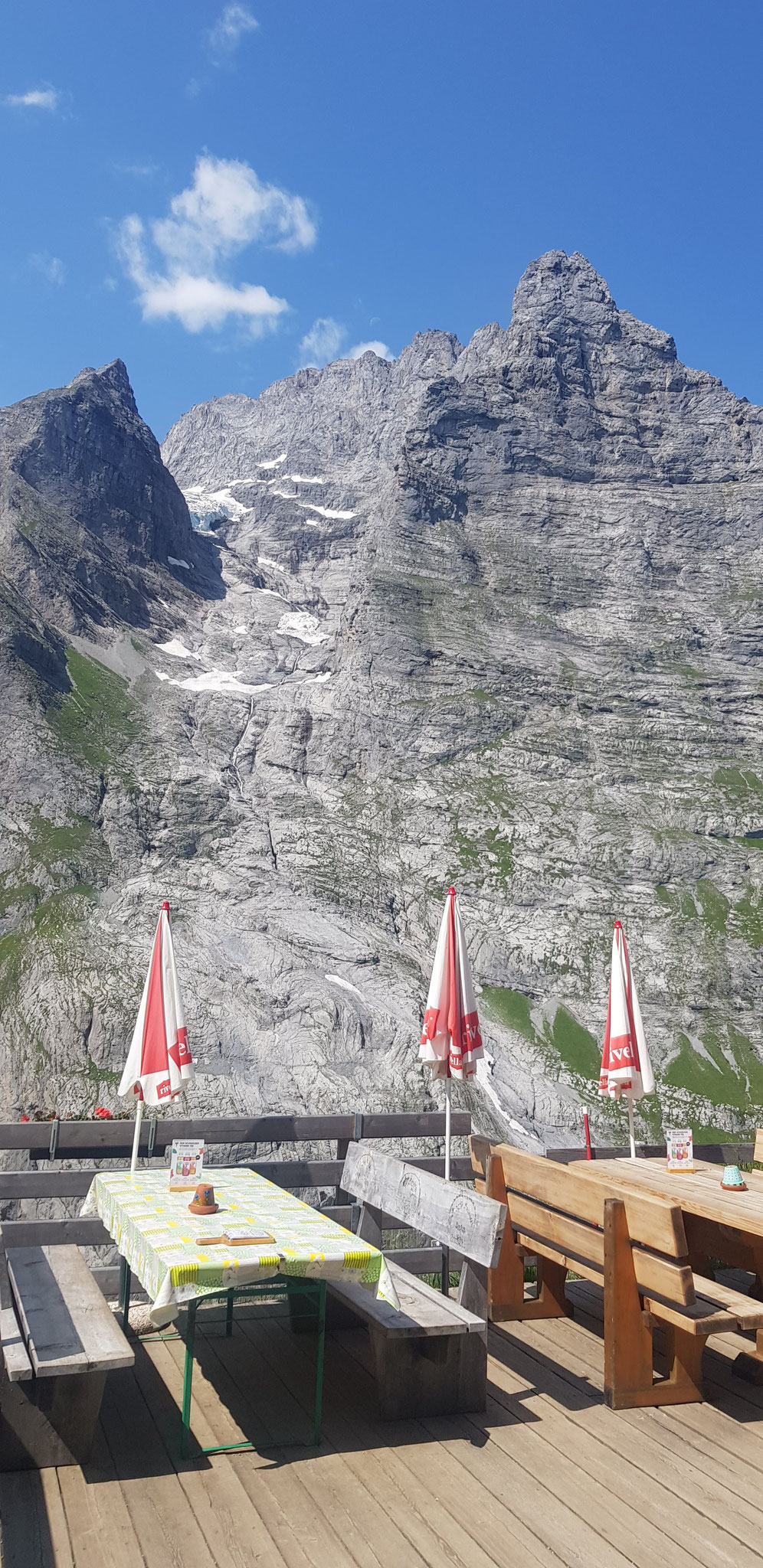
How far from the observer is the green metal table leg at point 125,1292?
24.6ft

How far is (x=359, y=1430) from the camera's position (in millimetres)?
6113

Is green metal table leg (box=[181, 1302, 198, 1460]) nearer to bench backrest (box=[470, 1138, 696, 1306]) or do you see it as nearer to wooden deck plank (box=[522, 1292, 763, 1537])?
wooden deck plank (box=[522, 1292, 763, 1537])

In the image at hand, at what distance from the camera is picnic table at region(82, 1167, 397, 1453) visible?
5398mm

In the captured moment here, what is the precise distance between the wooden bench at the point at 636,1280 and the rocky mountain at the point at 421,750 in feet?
196

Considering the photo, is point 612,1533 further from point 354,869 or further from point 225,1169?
point 354,869

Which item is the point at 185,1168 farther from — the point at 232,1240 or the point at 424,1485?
the point at 424,1485

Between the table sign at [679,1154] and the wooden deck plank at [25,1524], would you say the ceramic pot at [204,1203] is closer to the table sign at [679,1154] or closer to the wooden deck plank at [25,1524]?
the wooden deck plank at [25,1524]

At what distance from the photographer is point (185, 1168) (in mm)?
7613

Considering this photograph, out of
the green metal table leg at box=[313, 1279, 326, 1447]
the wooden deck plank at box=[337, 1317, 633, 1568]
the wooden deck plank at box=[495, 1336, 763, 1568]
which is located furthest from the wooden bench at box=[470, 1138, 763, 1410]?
the green metal table leg at box=[313, 1279, 326, 1447]

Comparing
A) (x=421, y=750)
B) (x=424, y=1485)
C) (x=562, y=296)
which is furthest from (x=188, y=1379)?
(x=562, y=296)

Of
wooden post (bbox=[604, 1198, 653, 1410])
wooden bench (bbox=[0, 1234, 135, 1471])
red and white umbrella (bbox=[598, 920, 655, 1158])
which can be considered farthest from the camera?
A: red and white umbrella (bbox=[598, 920, 655, 1158])

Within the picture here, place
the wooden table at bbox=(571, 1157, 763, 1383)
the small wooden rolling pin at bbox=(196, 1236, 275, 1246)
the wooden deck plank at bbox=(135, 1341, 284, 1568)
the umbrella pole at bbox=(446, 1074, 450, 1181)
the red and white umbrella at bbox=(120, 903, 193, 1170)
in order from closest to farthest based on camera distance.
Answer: the wooden deck plank at bbox=(135, 1341, 284, 1568), the small wooden rolling pin at bbox=(196, 1236, 275, 1246), the wooden table at bbox=(571, 1157, 763, 1383), the umbrella pole at bbox=(446, 1074, 450, 1181), the red and white umbrella at bbox=(120, 903, 193, 1170)

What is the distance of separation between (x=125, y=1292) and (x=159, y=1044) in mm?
1887

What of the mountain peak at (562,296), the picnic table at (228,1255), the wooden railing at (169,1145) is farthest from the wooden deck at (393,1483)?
the mountain peak at (562,296)
